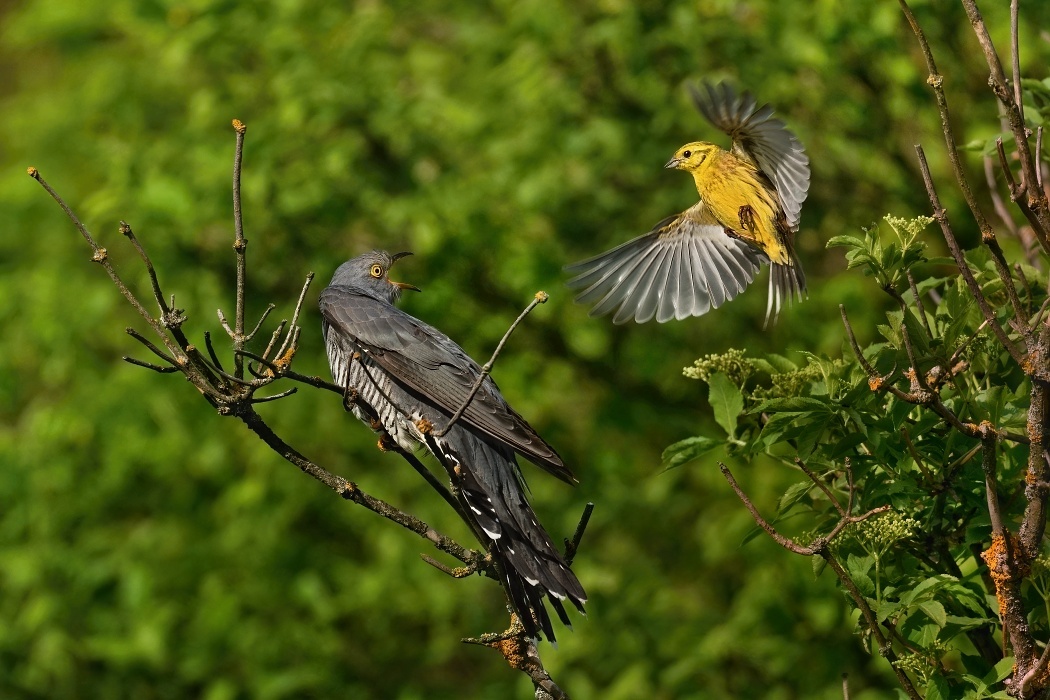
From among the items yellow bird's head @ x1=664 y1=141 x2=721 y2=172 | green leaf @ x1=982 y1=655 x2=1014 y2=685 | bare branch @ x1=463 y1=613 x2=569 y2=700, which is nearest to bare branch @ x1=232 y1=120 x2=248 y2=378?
bare branch @ x1=463 y1=613 x2=569 y2=700

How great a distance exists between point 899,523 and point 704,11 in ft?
15.7

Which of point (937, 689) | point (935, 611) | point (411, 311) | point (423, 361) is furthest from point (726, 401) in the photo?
point (411, 311)

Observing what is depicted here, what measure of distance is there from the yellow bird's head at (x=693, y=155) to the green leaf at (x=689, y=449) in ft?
5.96

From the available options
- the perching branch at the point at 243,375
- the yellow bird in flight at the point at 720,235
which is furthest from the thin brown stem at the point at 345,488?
the yellow bird in flight at the point at 720,235

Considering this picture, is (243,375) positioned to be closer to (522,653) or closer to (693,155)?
(522,653)

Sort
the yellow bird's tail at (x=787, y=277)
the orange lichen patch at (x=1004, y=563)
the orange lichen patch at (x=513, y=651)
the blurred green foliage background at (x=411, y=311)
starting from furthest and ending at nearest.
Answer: the blurred green foliage background at (x=411, y=311) < the yellow bird's tail at (x=787, y=277) < the orange lichen patch at (x=513, y=651) < the orange lichen patch at (x=1004, y=563)

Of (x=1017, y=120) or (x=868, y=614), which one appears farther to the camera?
(x=868, y=614)

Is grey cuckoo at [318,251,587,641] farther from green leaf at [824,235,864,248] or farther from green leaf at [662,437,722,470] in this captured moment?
green leaf at [824,235,864,248]

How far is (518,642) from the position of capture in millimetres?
2793

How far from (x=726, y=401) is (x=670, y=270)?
5.96 ft

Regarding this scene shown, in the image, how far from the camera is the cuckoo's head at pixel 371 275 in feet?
17.0

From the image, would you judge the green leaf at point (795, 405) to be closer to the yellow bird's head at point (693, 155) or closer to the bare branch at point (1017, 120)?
the bare branch at point (1017, 120)

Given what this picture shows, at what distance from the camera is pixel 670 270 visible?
182 inches

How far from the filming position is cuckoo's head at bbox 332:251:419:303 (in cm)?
520
